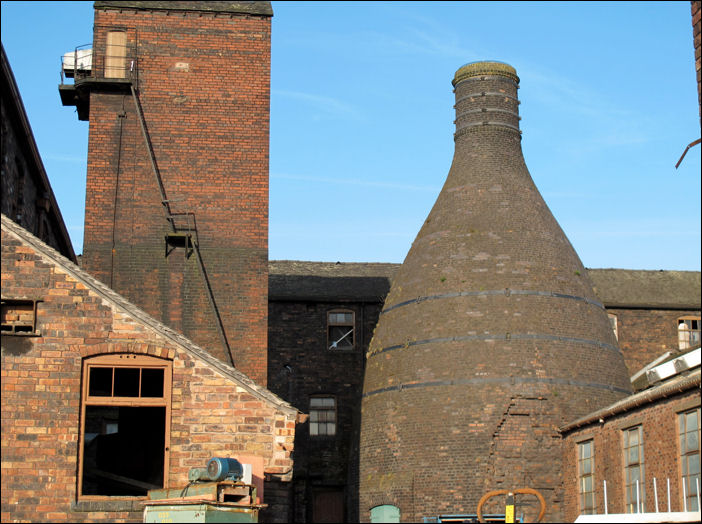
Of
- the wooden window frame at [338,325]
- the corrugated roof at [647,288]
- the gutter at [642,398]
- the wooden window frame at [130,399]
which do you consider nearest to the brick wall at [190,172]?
the wooden window frame at [130,399]

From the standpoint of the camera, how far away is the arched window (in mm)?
25781

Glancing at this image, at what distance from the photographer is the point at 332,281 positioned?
36469 mm

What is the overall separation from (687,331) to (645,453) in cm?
1650

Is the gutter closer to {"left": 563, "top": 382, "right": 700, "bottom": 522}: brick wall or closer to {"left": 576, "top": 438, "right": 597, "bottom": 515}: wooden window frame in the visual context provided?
{"left": 563, "top": 382, "right": 700, "bottom": 522}: brick wall

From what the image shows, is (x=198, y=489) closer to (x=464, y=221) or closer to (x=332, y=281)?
(x=464, y=221)

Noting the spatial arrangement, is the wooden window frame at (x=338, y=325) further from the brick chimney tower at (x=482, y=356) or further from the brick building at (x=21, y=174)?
the brick building at (x=21, y=174)

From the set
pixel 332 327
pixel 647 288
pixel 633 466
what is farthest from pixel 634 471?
pixel 647 288

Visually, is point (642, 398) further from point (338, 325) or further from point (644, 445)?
point (338, 325)

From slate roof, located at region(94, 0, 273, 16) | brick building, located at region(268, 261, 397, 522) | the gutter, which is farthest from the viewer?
brick building, located at region(268, 261, 397, 522)

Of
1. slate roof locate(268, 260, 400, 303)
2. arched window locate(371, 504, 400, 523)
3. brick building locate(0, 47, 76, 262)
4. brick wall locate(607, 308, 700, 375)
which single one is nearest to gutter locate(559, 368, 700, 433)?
arched window locate(371, 504, 400, 523)

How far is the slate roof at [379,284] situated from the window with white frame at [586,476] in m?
11.9

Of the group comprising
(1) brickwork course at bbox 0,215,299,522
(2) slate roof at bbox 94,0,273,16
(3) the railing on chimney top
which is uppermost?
(2) slate roof at bbox 94,0,273,16

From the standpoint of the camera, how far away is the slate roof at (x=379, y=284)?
35.2 metres

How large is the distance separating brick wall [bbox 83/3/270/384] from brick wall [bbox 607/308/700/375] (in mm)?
16599
